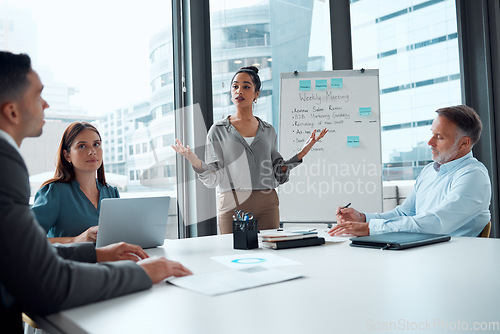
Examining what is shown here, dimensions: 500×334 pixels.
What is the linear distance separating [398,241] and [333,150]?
6.20ft

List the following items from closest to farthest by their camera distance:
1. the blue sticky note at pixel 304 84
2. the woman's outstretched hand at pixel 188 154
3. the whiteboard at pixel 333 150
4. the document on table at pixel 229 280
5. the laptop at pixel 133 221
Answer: the document on table at pixel 229 280 < the laptop at pixel 133 221 < the woman's outstretched hand at pixel 188 154 < the whiteboard at pixel 333 150 < the blue sticky note at pixel 304 84

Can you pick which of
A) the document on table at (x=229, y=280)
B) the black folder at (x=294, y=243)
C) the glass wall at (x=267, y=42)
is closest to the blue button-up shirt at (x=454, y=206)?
the black folder at (x=294, y=243)

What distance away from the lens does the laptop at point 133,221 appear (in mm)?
1521

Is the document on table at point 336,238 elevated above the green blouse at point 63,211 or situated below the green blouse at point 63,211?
below

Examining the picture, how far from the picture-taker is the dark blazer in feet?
2.68

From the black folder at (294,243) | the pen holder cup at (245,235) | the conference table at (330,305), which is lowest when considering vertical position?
the conference table at (330,305)

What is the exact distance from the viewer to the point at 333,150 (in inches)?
134

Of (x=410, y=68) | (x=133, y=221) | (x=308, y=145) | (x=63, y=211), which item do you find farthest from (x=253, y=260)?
(x=410, y=68)

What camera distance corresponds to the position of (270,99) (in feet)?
12.3

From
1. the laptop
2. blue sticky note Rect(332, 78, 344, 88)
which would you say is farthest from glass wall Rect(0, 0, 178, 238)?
the laptop

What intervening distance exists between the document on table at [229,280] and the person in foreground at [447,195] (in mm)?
813

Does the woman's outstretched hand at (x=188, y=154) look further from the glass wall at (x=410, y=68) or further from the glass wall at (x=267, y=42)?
the glass wall at (x=410, y=68)

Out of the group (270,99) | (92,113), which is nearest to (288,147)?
(270,99)

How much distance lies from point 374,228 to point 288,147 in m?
1.58
